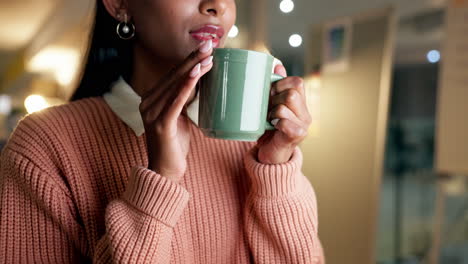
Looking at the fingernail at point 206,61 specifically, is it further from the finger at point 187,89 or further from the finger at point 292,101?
the finger at point 292,101

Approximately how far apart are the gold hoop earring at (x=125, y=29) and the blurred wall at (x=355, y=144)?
3.73ft

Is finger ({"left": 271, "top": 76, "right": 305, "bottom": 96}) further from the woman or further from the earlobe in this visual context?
the earlobe

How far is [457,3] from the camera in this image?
1997 mm

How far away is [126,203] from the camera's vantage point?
0.57 meters

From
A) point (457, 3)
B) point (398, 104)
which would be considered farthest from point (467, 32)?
point (398, 104)

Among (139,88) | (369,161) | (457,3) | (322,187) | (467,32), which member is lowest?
(322,187)

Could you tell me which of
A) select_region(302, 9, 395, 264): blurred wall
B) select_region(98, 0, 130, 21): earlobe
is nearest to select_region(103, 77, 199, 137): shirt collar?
select_region(98, 0, 130, 21): earlobe

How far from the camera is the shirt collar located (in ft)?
2.20

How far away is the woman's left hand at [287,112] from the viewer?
53 centimetres

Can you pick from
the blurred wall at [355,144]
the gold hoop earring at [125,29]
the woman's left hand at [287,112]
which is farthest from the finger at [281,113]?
the blurred wall at [355,144]

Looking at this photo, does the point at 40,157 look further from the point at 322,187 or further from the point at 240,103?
the point at 322,187

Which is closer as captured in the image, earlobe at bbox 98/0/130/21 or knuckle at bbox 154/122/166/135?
knuckle at bbox 154/122/166/135

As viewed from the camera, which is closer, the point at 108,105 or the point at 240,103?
the point at 240,103

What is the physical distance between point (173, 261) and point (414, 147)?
507 cm
